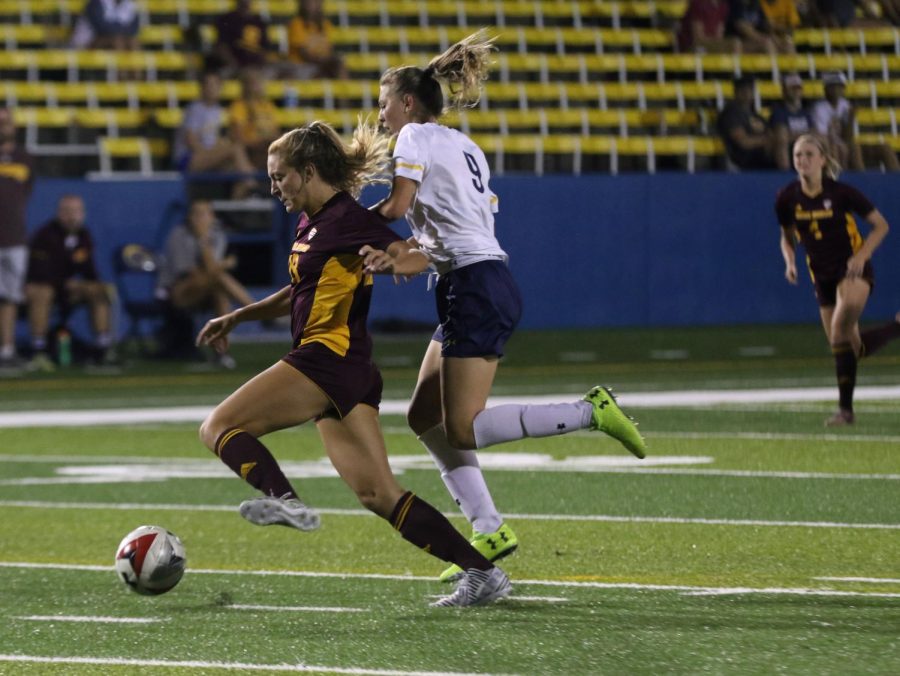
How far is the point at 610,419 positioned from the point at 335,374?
123 cm

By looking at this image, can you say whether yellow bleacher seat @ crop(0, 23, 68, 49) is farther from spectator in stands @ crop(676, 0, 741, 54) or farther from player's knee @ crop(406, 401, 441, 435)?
player's knee @ crop(406, 401, 441, 435)

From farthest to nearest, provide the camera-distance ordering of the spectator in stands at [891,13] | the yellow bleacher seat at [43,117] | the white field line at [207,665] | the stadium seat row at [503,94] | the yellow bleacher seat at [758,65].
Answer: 1. the spectator in stands at [891,13]
2. the yellow bleacher seat at [758,65]
3. the stadium seat row at [503,94]
4. the yellow bleacher seat at [43,117]
5. the white field line at [207,665]

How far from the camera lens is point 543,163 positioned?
25078 mm

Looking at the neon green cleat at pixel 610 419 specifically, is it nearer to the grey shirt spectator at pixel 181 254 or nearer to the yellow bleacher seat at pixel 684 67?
the grey shirt spectator at pixel 181 254

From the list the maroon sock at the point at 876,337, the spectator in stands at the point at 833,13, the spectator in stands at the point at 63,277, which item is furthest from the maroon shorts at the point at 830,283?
the spectator in stands at the point at 833,13

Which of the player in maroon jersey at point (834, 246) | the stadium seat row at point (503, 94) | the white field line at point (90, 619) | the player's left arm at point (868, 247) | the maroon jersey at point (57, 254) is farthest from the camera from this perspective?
the stadium seat row at point (503, 94)

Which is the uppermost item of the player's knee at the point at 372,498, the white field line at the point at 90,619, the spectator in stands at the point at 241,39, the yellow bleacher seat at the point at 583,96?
the spectator in stands at the point at 241,39

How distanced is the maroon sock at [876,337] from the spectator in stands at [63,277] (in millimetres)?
9240

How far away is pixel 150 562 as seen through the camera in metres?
6.70

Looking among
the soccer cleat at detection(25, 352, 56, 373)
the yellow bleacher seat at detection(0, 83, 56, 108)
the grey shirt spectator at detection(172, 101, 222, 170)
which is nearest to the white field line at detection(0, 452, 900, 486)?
the soccer cleat at detection(25, 352, 56, 373)

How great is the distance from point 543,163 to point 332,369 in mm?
18886

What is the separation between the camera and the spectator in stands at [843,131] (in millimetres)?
23484

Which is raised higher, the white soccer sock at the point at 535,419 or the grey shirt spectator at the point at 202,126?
the grey shirt spectator at the point at 202,126

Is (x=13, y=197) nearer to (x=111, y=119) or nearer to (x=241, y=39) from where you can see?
(x=111, y=119)
